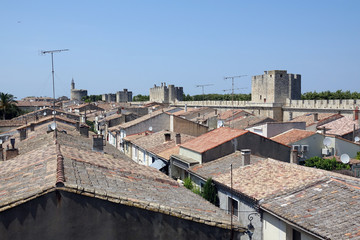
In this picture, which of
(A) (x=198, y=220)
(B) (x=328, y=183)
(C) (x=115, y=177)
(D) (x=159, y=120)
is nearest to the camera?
(A) (x=198, y=220)

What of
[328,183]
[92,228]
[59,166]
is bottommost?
[328,183]

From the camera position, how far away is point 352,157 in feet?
80.3

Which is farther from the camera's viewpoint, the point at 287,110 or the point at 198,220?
the point at 287,110

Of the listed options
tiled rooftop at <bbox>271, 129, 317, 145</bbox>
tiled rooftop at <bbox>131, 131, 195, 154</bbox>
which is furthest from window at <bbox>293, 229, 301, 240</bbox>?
tiled rooftop at <bbox>271, 129, 317, 145</bbox>

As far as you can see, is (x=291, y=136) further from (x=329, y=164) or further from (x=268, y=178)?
(x=268, y=178)

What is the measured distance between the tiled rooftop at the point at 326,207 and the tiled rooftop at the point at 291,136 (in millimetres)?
12009

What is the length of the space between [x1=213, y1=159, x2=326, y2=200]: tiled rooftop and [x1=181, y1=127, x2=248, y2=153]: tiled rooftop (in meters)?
2.72

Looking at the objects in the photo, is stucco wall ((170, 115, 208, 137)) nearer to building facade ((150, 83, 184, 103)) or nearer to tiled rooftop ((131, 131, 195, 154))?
tiled rooftop ((131, 131, 195, 154))

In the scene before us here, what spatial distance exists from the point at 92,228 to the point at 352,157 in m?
22.3

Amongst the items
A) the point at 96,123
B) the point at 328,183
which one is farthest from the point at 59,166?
the point at 96,123

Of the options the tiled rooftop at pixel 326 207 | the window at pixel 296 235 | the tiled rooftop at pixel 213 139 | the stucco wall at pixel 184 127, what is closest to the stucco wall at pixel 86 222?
the tiled rooftop at pixel 326 207

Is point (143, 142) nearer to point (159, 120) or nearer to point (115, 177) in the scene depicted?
point (159, 120)

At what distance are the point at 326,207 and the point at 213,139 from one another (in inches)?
360

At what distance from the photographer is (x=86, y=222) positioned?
222 inches
